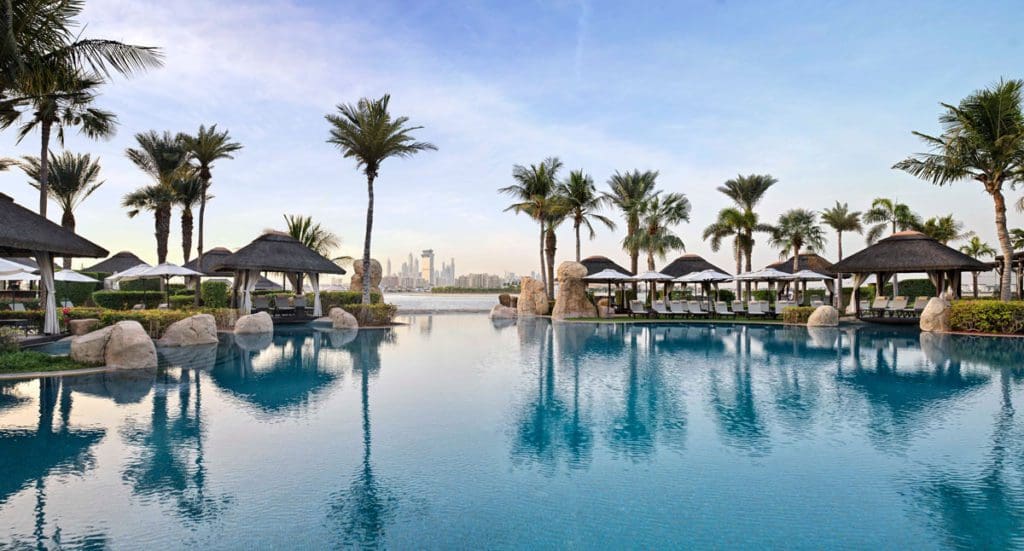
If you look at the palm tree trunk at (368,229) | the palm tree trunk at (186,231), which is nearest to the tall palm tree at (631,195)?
the palm tree trunk at (368,229)

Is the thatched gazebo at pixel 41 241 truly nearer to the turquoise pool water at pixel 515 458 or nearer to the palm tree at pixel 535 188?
the turquoise pool water at pixel 515 458

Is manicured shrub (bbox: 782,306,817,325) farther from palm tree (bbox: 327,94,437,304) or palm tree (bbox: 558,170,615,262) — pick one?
palm tree (bbox: 327,94,437,304)

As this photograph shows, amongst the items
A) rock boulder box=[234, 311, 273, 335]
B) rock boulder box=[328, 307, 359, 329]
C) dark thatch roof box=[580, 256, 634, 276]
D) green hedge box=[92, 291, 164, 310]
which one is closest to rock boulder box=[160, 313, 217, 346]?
rock boulder box=[234, 311, 273, 335]

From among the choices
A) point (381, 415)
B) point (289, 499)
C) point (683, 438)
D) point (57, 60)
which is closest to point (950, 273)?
point (683, 438)

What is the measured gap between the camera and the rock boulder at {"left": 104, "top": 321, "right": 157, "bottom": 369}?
1055 centimetres

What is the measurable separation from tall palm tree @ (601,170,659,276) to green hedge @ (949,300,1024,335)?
14.0 meters

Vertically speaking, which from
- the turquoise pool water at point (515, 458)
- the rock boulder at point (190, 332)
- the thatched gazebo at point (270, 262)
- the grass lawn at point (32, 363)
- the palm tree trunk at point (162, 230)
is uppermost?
the palm tree trunk at point (162, 230)

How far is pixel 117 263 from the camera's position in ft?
101

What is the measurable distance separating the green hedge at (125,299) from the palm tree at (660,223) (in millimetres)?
23680

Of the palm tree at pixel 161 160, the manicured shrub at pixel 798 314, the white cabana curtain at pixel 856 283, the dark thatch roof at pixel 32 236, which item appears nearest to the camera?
the dark thatch roof at pixel 32 236

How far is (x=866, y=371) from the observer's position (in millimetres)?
11055

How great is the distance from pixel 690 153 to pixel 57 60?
20.8 metres

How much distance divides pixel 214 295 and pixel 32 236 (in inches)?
415

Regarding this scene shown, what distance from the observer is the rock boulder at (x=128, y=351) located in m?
10.6
